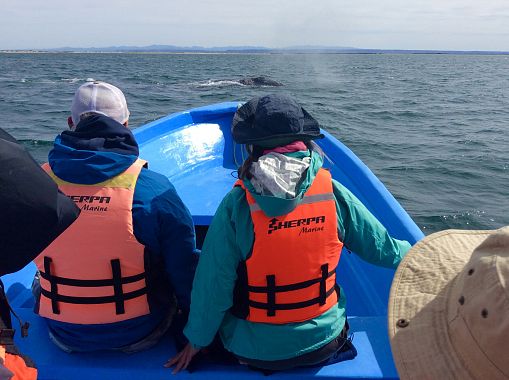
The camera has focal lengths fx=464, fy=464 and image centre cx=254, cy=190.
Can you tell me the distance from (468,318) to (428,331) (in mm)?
198

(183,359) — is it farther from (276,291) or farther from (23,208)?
(23,208)

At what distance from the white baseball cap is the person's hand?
113 centimetres

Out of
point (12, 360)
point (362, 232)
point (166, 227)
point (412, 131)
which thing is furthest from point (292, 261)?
point (412, 131)

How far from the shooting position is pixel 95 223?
6.56ft

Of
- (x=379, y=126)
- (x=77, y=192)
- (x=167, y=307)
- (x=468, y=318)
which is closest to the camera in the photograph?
(x=468, y=318)

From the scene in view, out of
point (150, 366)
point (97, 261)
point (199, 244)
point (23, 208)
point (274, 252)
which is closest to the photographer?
point (23, 208)

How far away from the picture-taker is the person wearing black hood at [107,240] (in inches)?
79.4

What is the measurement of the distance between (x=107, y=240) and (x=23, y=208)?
3.15 ft

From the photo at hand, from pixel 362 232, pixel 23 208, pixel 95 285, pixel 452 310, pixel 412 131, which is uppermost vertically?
pixel 23 208

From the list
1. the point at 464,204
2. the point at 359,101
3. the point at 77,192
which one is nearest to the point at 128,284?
the point at 77,192

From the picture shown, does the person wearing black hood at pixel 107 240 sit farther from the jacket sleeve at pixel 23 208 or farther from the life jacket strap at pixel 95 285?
the jacket sleeve at pixel 23 208

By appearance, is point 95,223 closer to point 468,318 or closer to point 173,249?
point 173,249

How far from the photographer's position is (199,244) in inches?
142

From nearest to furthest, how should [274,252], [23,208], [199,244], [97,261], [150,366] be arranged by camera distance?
[23,208]
[274,252]
[97,261]
[150,366]
[199,244]
